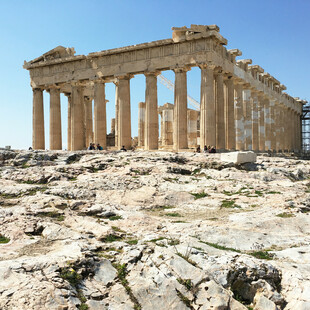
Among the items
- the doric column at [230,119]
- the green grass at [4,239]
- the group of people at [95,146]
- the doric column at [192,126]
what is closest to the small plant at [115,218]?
the green grass at [4,239]

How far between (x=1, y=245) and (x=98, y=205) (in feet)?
13.9

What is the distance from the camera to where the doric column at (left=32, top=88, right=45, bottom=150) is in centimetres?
3878

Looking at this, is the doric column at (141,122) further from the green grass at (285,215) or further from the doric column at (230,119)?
the green grass at (285,215)

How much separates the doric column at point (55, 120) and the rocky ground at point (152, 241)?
2017 centimetres

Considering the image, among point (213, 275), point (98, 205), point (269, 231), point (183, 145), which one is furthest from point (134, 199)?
point (183, 145)

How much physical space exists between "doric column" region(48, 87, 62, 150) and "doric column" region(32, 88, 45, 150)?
1.34 m

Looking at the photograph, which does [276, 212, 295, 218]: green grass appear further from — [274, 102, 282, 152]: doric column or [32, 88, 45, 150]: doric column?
[274, 102, 282, 152]: doric column

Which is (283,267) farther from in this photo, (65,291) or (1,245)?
(1,245)

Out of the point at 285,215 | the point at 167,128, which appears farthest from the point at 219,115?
the point at 285,215

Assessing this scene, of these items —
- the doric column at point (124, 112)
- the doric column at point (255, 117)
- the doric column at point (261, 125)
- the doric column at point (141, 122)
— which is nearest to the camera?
the doric column at point (124, 112)

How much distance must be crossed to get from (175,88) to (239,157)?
1181 centimetres

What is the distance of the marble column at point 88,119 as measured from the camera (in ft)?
143

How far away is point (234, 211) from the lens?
13.1 metres

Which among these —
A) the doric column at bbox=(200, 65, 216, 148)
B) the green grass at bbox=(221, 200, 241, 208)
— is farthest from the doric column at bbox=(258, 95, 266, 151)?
the green grass at bbox=(221, 200, 241, 208)
